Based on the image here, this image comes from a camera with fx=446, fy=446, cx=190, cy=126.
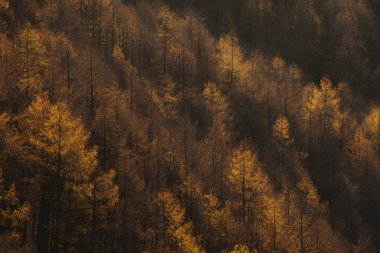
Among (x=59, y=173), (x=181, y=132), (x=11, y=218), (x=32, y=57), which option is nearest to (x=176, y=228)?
(x=59, y=173)

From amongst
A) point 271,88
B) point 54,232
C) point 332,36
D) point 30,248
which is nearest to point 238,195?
point 54,232

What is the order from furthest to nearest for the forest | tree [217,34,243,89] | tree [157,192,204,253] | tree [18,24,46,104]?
tree [217,34,243,89], tree [18,24,46,104], tree [157,192,204,253], the forest

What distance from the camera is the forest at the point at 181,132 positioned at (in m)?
43.9

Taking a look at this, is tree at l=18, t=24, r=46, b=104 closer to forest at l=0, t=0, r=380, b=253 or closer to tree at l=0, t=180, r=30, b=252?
forest at l=0, t=0, r=380, b=253

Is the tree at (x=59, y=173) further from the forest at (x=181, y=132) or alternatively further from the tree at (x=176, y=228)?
the tree at (x=176, y=228)

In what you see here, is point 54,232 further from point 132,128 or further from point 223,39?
point 223,39

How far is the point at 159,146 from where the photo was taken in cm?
6631

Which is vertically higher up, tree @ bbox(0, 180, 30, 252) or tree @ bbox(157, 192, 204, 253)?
tree @ bbox(0, 180, 30, 252)

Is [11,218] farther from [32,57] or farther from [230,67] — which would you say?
[230,67]

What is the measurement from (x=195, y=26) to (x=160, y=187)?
203 feet

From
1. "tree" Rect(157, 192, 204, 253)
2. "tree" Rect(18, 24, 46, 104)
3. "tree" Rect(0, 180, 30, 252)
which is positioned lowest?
"tree" Rect(157, 192, 204, 253)

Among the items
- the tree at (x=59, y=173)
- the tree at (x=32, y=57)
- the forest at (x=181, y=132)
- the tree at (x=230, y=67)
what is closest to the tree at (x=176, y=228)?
the forest at (x=181, y=132)

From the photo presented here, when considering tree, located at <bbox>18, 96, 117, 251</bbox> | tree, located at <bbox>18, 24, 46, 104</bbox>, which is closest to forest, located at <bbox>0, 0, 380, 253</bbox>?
tree, located at <bbox>18, 96, 117, 251</bbox>

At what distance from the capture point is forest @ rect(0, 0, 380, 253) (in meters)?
43.9
